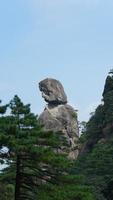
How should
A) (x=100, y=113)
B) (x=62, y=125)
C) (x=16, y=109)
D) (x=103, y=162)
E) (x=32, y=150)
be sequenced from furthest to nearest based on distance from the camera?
(x=62, y=125)
(x=100, y=113)
(x=103, y=162)
(x=16, y=109)
(x=32, y=150)

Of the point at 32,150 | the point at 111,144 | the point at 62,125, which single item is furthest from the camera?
the point at 62,125

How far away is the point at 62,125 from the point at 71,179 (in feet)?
160

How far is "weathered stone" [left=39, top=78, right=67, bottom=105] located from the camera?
240 ft

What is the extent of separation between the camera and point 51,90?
73.6 metres

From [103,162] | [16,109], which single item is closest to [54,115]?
[103,162]

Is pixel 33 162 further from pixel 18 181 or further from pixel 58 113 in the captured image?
pixel 58 113

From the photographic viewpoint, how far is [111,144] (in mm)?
54781

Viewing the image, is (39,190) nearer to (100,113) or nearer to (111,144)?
(111,144)

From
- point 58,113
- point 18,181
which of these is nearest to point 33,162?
point 18,181

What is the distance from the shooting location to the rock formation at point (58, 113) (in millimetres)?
72125

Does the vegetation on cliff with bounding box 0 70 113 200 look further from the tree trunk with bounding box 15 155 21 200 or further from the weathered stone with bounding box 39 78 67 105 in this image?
the weathered stone with bounding box 39 78 67 105

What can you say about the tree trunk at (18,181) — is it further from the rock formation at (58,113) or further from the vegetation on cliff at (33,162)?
the rock formation at (58,113)

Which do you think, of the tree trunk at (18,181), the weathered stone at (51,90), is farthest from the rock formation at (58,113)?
the tree trunk at (18,181)

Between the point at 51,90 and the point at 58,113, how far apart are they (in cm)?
293
